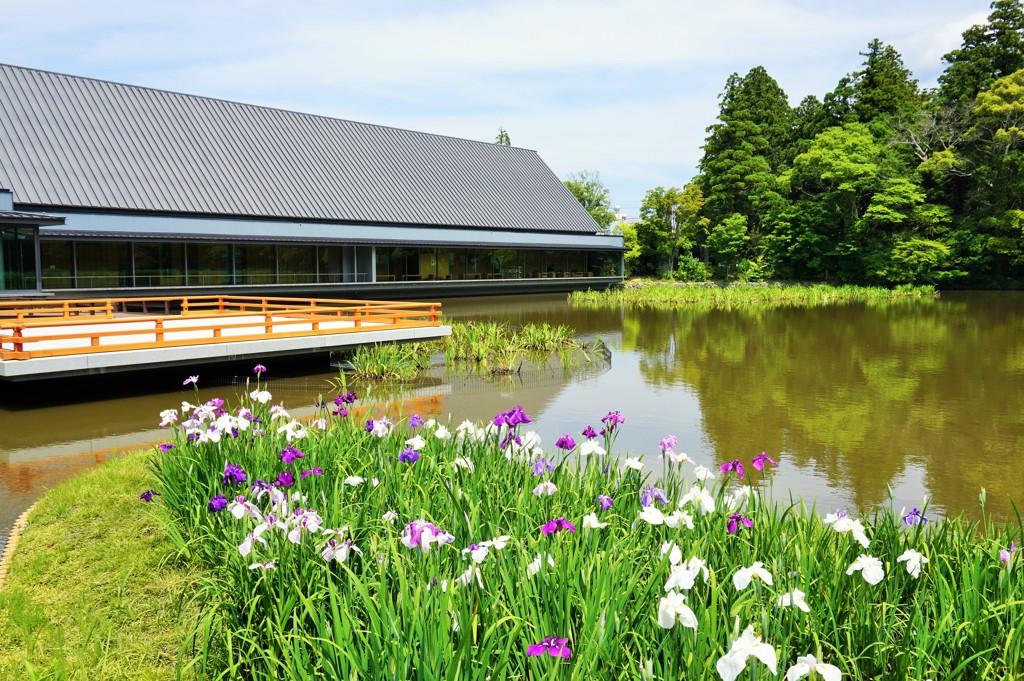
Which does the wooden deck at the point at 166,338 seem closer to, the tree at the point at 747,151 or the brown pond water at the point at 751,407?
the brown pond water at the point at 751,407

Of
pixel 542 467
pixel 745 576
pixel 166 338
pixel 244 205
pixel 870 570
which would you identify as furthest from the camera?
pixel 244 205

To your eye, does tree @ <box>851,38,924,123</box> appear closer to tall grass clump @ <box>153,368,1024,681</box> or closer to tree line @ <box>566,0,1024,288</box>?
tree line @ <box>566,0,1024,288</box>

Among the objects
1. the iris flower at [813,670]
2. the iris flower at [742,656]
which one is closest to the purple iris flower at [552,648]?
the iris flower at [742,656]

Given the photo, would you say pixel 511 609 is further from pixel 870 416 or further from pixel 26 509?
pixel 870 416

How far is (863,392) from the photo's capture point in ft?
49.1

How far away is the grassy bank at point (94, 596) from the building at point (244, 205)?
67.2 ft

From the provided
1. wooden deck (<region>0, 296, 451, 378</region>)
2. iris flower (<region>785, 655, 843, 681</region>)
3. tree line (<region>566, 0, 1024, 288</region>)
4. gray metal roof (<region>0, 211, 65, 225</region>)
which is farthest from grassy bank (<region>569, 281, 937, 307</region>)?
iris flower (<region>785, 655, 843, 681</region>)

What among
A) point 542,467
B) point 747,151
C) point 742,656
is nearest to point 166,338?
point 542,467

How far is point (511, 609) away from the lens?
3.53 meters

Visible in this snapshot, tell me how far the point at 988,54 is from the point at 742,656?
191 feet

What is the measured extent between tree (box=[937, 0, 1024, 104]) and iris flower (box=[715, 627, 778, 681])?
5352cm

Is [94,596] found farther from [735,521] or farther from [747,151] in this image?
[747,151]

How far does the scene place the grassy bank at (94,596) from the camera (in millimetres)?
4434

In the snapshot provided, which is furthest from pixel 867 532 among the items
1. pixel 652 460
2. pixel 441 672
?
pixel 652 460
